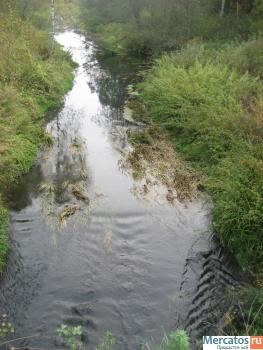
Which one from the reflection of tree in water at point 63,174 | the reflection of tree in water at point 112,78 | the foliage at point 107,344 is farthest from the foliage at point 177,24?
the foliage at point 107,344

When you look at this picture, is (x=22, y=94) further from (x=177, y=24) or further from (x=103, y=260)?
(x=177, y=24)

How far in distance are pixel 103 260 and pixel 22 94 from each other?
9.94 m

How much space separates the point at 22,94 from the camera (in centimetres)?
1612

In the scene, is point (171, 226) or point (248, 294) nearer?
point (248, 294)

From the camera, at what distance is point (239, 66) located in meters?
18.3

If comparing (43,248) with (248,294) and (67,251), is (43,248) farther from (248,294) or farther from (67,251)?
(248,294)

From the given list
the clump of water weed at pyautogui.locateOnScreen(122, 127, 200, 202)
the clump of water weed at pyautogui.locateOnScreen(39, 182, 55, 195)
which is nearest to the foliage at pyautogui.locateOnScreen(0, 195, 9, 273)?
the clump of water weed at pyautogui.locateOnScreen(39, 182, 55, 195)

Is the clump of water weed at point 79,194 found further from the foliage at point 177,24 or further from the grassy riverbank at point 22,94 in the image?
the foliage at point 177,24

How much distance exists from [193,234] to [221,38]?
21.3m

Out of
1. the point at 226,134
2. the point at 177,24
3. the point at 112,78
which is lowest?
the point at 112,78

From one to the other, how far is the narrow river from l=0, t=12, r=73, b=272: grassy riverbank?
489 millimetres

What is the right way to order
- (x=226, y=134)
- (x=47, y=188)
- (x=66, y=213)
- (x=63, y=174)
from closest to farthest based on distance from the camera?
(x=66, y=213), (x=47, y=188), (x=226, y=134), (x=63, y=174)

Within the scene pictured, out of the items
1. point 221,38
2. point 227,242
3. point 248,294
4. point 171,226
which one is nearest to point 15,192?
point 171,226

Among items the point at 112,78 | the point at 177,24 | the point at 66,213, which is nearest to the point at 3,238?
the point at 66,213
